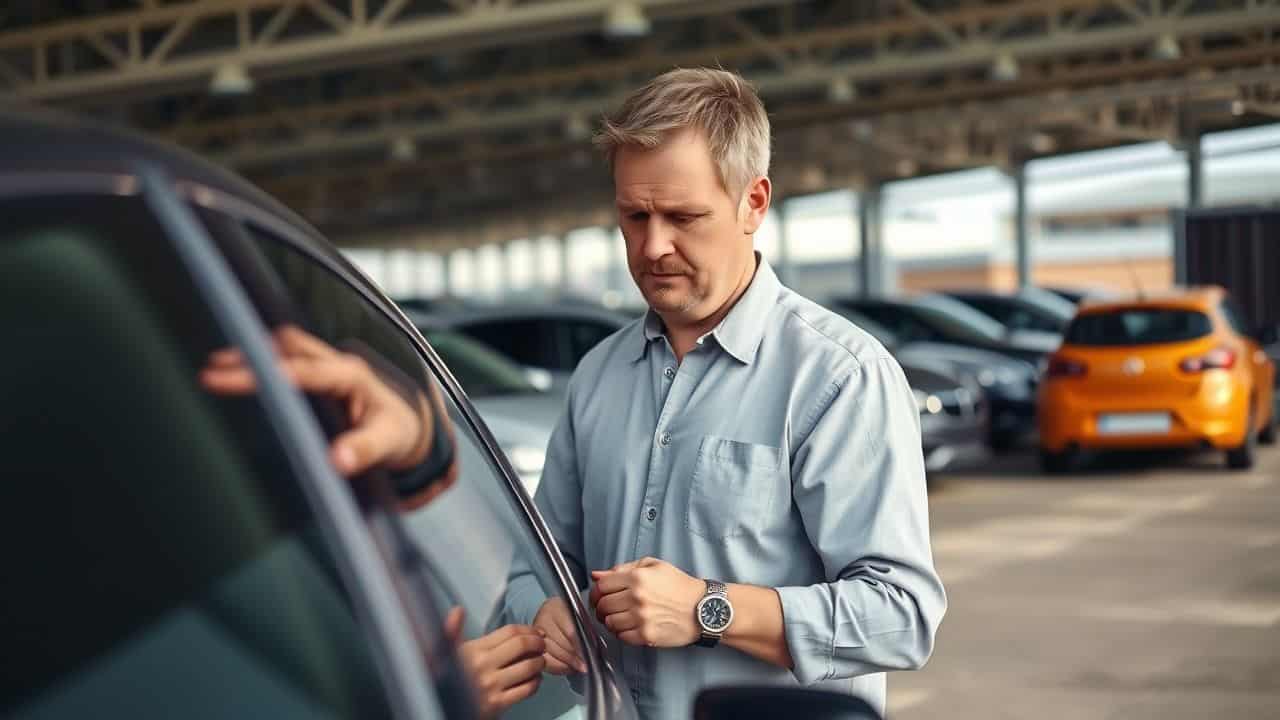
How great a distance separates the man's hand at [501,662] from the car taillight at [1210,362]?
41.9 ft

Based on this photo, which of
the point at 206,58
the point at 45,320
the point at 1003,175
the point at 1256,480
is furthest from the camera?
the point at 1003,175

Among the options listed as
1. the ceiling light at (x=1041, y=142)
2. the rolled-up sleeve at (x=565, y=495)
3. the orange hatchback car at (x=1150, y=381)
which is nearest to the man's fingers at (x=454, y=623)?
the rolled-up sleeve at (x=565, y=495)

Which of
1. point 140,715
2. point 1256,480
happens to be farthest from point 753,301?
point 1256,480

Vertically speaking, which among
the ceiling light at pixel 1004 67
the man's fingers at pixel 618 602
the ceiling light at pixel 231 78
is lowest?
the man's fingers at pixel 618 602

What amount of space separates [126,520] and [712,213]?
1181 millimetres

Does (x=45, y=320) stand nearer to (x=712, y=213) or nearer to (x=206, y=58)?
(x=712, y=213)

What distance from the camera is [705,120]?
2180 mm

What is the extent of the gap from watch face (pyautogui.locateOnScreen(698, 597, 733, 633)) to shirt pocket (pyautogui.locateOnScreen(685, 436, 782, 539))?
5.5 inches

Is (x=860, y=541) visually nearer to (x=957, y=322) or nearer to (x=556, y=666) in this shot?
(x=556, y=666)

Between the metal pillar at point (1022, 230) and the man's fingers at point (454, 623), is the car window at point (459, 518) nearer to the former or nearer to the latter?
the man's fingers at point (454, 623)

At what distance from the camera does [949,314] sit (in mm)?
18219

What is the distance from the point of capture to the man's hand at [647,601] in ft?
6.66

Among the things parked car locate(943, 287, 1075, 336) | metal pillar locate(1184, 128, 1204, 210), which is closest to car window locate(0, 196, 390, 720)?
parked car locate(943, 287, 1075, 336)

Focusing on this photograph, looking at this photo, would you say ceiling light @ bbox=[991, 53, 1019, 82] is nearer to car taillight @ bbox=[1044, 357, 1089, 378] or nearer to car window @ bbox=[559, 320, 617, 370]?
car taillight @ bbox=[1044, 357, 1089, 378]
